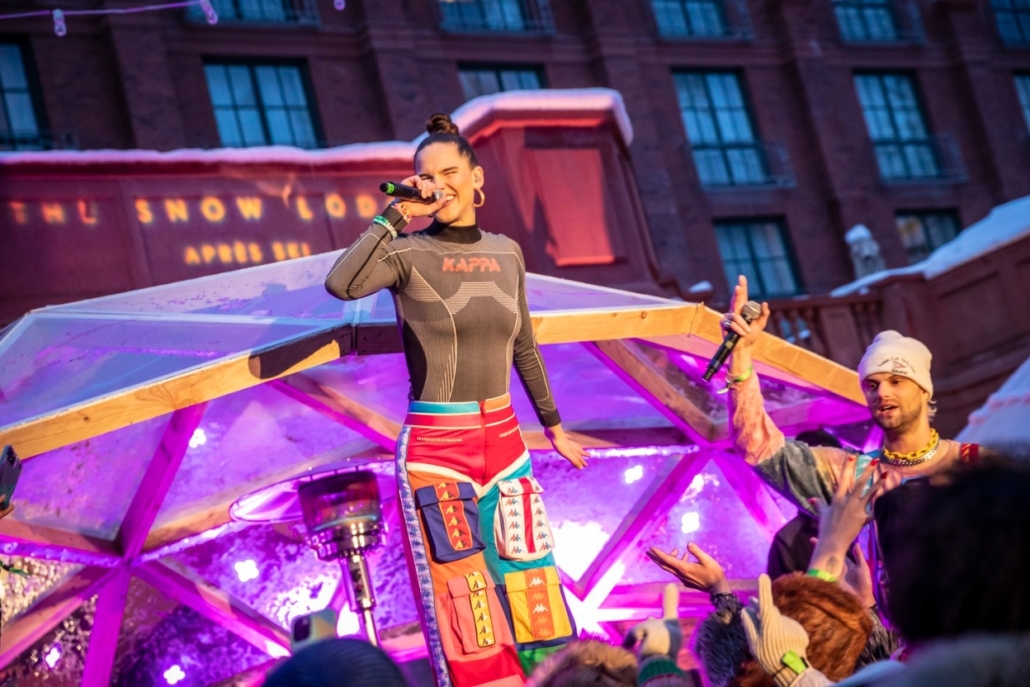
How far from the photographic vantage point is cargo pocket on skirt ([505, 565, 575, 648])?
357 centimetres

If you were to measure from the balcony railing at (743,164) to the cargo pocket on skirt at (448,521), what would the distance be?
749 inches

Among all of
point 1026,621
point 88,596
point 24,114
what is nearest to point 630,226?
point 88,596

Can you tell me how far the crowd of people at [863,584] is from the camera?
4.61ft

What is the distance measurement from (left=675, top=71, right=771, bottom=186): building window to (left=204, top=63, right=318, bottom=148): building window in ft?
22.8

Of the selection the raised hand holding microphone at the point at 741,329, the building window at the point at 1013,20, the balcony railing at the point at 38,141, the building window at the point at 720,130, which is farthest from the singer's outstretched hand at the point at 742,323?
the building window at the point at 1013,20

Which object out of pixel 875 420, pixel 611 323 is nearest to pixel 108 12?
pixel 611 323

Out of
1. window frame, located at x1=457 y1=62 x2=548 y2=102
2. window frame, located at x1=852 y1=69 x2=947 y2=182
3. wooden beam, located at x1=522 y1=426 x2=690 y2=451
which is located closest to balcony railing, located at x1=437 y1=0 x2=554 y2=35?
window frame, located at x1=457 y1=62 x2=548 y2=102

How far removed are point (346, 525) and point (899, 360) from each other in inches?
83.8

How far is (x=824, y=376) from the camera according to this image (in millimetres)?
5410

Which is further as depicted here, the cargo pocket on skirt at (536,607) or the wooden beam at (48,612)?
the wooden beam at (48,612)

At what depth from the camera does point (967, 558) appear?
4.69ft

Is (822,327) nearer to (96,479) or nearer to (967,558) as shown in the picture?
(96,479)

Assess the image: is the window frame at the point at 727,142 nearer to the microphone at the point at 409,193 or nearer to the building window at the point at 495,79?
the building window at the point at 495,79

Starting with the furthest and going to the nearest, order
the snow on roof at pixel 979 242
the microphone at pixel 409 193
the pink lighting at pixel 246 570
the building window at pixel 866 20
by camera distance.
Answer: the building window at pixel 866 20, the snow on roof at pixel 979 242, the pink lighting at pixel 246 570, the microphone at pixel 409 193
